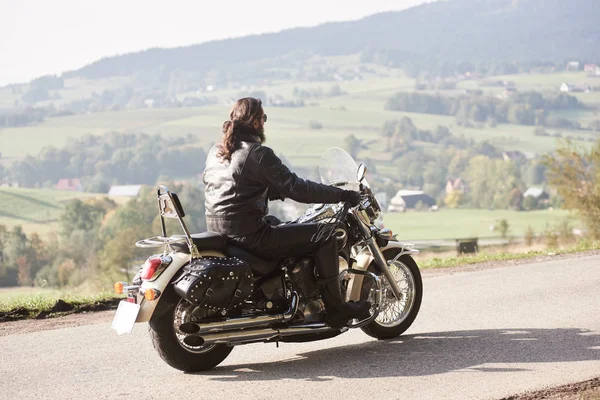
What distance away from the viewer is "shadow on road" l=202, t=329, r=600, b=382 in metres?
6.87

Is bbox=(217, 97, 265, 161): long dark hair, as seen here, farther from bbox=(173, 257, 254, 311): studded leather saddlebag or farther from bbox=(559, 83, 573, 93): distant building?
bbox=(559, 83, 573, 93): distant building

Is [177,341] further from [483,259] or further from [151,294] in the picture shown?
[483,259]

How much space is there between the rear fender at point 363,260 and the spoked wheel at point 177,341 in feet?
4.47

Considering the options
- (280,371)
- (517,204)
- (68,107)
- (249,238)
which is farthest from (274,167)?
(68,107)

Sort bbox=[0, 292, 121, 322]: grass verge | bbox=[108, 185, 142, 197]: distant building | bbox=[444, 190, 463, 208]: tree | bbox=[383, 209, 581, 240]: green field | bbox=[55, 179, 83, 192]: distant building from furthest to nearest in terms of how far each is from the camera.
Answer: bbox=[55, 179, 83, 192]: distant building
bbox=[444, 190, 463, 208]: tree
bbox=[108, 185, 142, 197]: distant building
bbox=[383, 209, 581, 240]: green field
bbox=[0, 292, 121, 322]: grass verge

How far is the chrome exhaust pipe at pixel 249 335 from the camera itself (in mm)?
6684

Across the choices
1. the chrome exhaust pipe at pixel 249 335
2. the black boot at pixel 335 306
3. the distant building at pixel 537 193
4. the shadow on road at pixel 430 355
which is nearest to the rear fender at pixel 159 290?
the chrome exhaust pipe at pixel 249 335

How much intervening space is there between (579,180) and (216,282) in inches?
1130

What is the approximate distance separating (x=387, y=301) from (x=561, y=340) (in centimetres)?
149

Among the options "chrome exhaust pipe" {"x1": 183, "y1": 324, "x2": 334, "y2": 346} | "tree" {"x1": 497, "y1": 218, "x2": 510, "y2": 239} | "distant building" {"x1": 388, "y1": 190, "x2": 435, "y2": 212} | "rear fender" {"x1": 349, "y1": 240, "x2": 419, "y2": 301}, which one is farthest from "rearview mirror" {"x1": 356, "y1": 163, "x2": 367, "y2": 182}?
"distant building" {"x1": 388, "y1": 190, "x2": 435, "y2": 212}

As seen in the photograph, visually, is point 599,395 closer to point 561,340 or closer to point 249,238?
point 561,340

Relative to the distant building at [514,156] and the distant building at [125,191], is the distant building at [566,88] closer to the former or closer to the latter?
the distant building at [514,156]

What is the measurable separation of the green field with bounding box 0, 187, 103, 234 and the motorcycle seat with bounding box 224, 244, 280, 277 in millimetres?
88064

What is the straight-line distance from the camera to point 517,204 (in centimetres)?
11225
